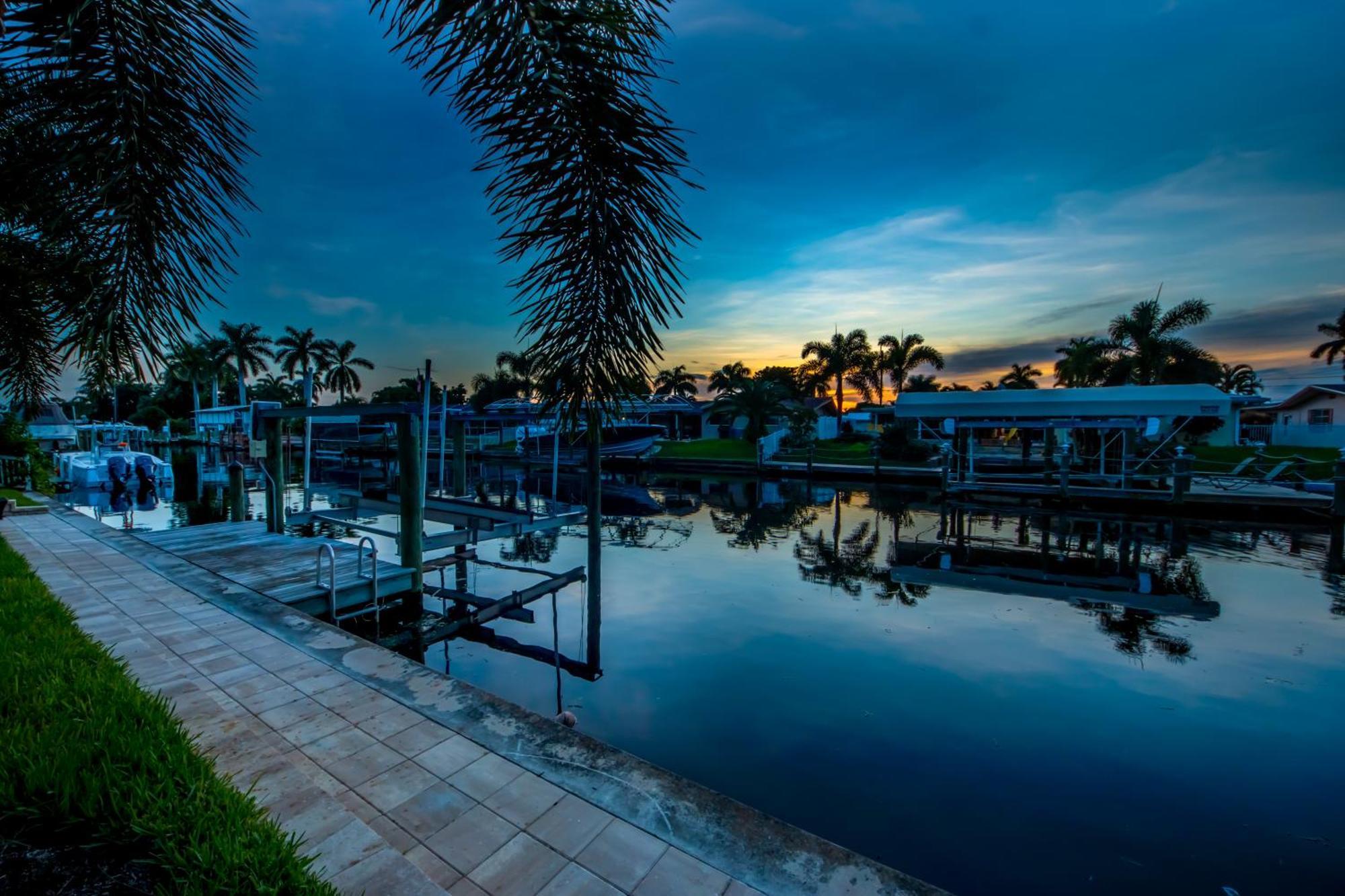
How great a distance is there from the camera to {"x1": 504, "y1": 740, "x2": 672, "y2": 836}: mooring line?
2734mm

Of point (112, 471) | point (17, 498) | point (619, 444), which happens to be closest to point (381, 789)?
point (17, 498)

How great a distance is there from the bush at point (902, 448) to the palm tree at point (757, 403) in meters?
6.28

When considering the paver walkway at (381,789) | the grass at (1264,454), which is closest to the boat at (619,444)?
the grass at (1264,454)

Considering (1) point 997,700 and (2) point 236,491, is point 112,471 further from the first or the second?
(1) point 997,700

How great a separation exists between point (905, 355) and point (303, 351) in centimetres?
5849

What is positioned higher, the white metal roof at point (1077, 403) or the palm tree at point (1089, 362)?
the palm tree at point (1089, 362)

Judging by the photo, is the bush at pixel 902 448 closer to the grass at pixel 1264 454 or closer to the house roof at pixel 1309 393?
the grass at pixel 1264 454

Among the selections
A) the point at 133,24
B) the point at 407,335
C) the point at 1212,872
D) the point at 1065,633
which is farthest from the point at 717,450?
the point at 133,24

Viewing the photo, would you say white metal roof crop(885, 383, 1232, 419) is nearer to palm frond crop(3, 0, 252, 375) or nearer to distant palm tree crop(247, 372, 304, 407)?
palm frond crop(3, 0, 252, 375)

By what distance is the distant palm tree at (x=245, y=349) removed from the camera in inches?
2057

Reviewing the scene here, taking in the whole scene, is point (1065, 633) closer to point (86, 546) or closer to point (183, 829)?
point (183, 829)

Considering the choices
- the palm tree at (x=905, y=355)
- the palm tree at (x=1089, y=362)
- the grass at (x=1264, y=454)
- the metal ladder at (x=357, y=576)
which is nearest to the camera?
the metal ladder at (x=357, y=576)

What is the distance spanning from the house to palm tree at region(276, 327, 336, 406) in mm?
77822

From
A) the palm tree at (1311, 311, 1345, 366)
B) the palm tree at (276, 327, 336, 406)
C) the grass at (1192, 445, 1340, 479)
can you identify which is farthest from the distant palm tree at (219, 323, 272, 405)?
the palm tree at (1311, 311, 1345, 366)
